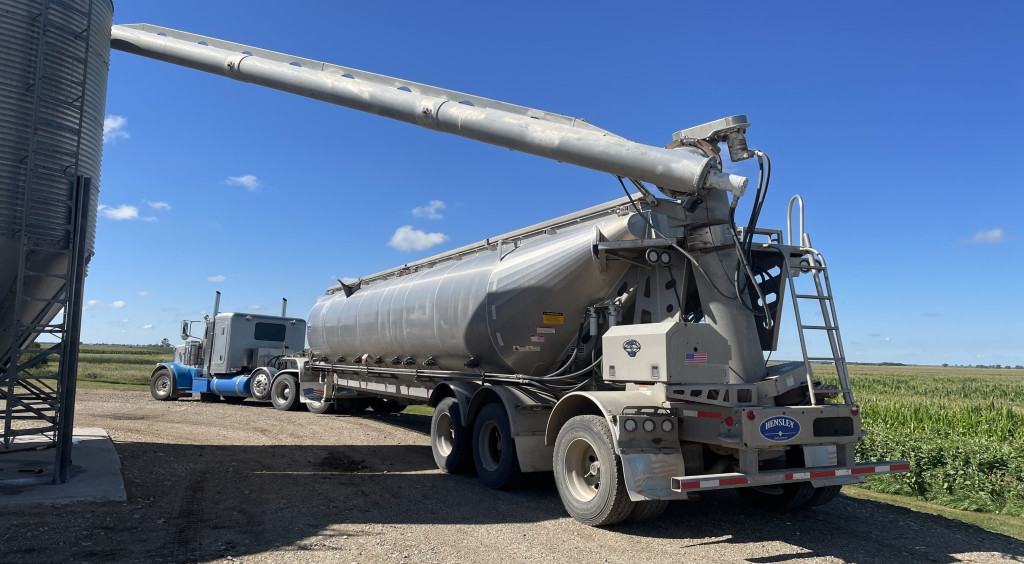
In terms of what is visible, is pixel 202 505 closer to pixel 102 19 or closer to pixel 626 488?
pixel 626 488

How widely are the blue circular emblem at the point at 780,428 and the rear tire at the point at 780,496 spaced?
1.27 metres

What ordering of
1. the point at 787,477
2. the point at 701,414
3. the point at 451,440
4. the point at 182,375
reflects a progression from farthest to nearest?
1. the point at 182,375
2. the point at 451,440
3. the point at 701,414
4. the point at 787,477

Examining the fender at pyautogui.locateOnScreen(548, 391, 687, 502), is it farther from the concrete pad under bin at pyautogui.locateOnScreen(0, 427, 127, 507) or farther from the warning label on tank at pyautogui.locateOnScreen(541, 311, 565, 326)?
the concrete pad under bin at pyautogui.locateOnScreen(0, 427, 127, 507)

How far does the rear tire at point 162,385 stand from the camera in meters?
21.9

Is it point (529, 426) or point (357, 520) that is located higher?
point (529, 426)

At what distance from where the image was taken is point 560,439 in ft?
24.3

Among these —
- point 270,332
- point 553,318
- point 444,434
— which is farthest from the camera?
point 270,332

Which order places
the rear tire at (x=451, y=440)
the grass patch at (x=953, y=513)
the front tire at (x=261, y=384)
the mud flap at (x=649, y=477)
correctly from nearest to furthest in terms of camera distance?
the mud flap at (x=649, y=477), the grass patch at (x=953, y=513), the rear tire at (x=451, y=440), the front tire at (x=261, y=384)

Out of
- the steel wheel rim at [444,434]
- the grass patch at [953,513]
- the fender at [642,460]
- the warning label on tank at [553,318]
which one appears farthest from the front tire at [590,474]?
the grass patch at [953,513]

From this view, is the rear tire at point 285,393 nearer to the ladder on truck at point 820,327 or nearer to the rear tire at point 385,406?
the rear tire at point 385,406

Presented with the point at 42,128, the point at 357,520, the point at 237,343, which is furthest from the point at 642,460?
the point at 237,343

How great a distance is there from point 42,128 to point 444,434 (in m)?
6.63

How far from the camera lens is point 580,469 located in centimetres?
735

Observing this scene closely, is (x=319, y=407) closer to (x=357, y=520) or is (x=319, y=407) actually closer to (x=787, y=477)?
(x=357, y=520)
